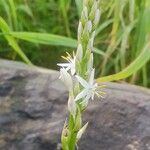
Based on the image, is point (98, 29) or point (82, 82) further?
point (98, 29)

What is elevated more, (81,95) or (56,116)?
(81,95)

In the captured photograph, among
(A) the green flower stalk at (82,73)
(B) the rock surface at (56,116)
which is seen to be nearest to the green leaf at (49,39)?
(B) the rock surface at (56,116)

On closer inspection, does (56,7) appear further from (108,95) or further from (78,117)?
Result: (78,117)

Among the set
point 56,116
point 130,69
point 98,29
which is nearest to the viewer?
point 130,69

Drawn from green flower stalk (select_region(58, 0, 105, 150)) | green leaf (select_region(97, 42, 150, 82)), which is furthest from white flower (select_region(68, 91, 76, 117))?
green leaf (select_region(97, 42, 150, 82))

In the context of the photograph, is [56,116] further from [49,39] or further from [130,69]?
[130,69]

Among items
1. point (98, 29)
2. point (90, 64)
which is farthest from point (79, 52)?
point (98, 29)
